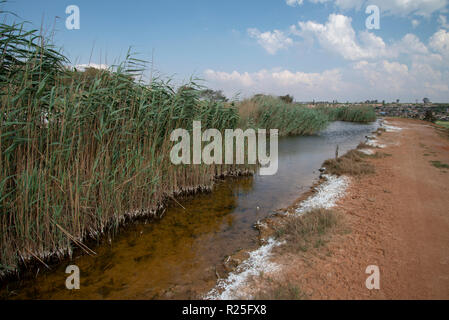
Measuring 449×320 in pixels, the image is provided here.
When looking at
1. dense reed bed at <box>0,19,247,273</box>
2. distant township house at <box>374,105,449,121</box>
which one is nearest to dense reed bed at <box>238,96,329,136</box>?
dense reed bed at <box>0,19,247,273</box>

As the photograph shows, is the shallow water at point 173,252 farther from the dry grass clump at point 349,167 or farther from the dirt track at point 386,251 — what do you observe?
the dry grass clump at point 349,167

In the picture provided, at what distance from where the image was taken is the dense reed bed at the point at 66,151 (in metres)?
3.02

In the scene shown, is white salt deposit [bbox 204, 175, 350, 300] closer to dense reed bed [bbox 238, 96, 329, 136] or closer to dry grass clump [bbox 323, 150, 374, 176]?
dry grass clump [bbox 323, 150, 374, 176]

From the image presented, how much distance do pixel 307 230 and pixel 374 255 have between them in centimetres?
98

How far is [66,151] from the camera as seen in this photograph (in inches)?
137

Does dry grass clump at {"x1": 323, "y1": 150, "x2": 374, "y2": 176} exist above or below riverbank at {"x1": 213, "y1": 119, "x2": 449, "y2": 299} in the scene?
above

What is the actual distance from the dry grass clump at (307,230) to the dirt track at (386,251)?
18 cm

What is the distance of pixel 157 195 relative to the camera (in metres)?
5.08

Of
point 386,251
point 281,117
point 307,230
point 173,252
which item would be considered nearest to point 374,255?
point 386,251

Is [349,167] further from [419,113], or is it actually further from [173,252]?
[419,113]

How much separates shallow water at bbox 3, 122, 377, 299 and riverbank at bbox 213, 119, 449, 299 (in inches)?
34.3

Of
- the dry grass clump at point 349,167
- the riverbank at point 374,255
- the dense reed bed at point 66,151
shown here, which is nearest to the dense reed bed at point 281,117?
the dry grass clump at point 349,167

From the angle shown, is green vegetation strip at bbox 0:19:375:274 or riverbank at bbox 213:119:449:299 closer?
riverbank at bbox 213:119:449:299

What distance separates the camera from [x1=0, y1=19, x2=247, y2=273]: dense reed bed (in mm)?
3020
